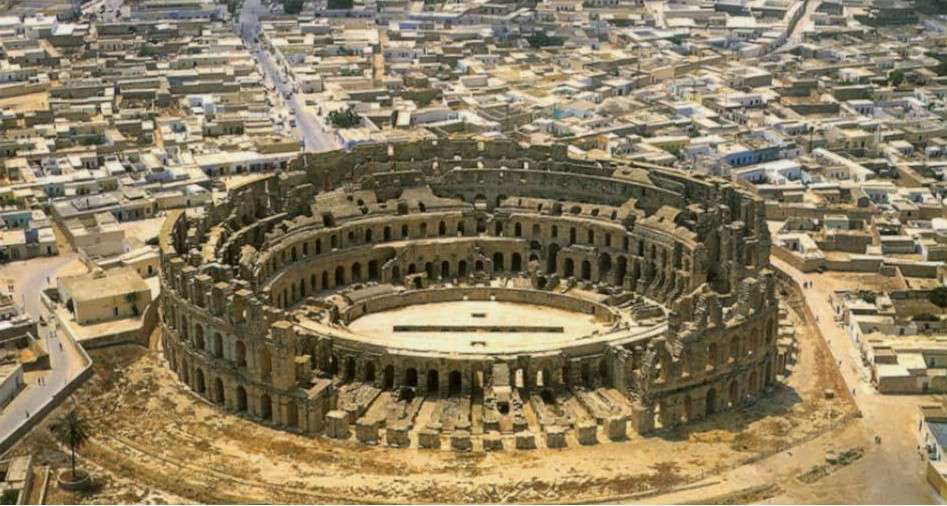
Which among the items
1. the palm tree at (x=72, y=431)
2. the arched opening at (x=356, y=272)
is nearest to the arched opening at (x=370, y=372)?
the palm tree at (x=72, y=431)

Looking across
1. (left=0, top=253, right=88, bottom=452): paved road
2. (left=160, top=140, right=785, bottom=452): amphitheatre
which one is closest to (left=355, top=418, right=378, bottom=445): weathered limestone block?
(left=160, top=140, right=785, bottom=452): amphitheatre

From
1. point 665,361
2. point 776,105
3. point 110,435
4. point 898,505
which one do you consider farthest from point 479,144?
point 776,105

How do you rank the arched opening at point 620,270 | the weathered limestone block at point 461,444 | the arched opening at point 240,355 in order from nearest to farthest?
the weathered limestone block at point 461,444 → the arched opening at point 240,355 → the arched opening at point 620,270

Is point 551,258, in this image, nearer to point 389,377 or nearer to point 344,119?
point 389,377

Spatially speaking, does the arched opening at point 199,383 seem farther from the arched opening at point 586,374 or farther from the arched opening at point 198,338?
the arched opening at point 586,374

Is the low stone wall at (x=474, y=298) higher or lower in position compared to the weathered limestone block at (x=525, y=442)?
higher
